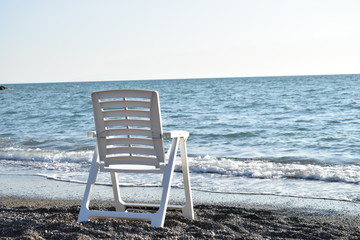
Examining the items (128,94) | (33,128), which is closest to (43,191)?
(128,94)

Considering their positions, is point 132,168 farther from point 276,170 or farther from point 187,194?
point 276,170

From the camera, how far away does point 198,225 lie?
4.50 meters

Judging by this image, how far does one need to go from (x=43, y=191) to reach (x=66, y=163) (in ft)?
9.76

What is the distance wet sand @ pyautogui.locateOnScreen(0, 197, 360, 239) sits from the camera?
3.95m

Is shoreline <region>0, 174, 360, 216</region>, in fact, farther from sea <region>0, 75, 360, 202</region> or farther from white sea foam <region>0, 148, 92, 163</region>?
white sea foam <region>0, 148, 92, 163</region>

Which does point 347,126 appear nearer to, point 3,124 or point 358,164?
point 358,164

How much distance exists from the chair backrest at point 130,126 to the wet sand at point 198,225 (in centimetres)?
55

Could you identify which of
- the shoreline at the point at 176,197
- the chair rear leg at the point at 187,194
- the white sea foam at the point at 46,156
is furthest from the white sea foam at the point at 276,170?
the chair rear leg at the point at 187,194

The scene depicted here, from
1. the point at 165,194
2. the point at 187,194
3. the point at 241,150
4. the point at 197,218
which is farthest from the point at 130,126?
the point at 241,150

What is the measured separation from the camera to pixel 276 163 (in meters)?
9.15

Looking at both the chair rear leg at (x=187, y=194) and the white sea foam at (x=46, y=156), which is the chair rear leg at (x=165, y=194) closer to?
the chair rear leg at (x=187, y=194)

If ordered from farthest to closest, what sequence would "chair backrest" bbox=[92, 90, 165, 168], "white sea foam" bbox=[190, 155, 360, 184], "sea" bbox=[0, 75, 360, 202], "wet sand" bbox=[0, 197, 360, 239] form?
"white sea foam" bbox=[190, 155, 360, 184] → "sea" bbox=[0, 75, 360, 202] → "chair backrest" bbox=[92, 90, 165, 168] → "wet sand" bbox=[0, 197, 360, 239]

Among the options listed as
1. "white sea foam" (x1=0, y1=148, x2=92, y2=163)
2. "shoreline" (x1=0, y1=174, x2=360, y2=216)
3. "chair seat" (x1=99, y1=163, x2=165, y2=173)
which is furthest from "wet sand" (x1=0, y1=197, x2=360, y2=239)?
"white sea foam" (x1=0, y1=148, x2=92, y2=163)

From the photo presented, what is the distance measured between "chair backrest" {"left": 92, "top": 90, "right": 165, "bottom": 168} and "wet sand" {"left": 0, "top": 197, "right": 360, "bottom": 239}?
55cm
